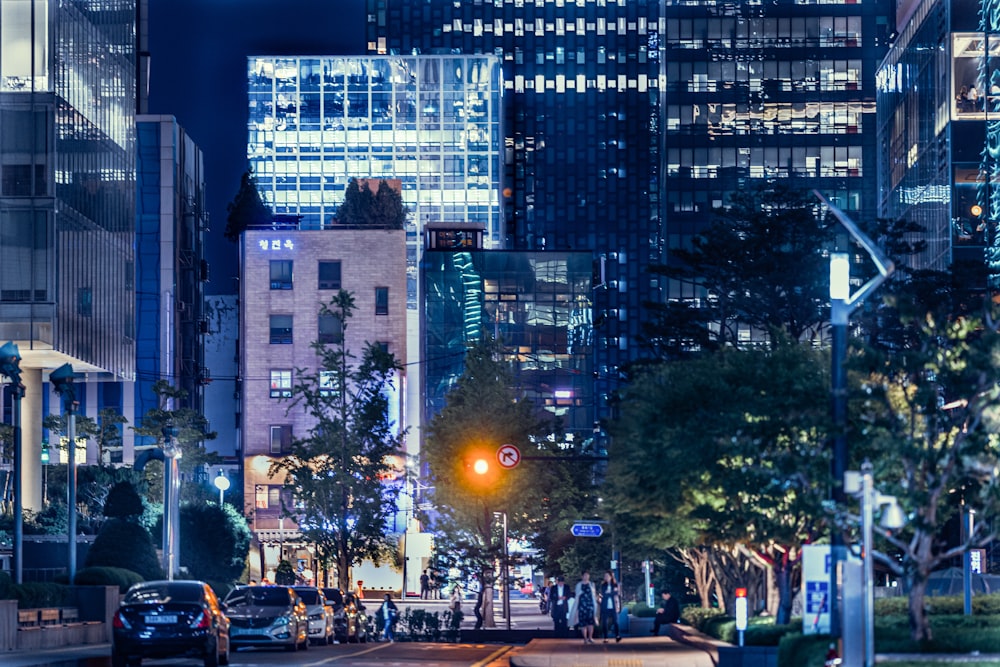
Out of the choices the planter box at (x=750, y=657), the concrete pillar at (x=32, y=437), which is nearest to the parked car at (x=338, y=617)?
the concrete pillar at (x=32, y=437)

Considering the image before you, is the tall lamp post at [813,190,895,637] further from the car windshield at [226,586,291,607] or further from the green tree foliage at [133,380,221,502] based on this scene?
the green tree foliage at [133,380,221,502]

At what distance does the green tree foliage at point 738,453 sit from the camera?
1332 inches

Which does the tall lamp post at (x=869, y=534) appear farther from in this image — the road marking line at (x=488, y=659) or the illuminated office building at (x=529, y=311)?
the illuminated office building at (x=529, y=311)

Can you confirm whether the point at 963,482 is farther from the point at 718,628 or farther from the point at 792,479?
the point at 718,628

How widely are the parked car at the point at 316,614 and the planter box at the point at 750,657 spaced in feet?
58.5

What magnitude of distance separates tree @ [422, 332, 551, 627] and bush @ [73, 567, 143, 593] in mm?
29550

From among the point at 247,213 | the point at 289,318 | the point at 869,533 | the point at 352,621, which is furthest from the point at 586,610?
the point at 247,213

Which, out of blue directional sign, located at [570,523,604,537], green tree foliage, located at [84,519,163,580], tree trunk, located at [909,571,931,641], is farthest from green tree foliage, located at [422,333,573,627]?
tree trunk, located at [909,571,931,641]

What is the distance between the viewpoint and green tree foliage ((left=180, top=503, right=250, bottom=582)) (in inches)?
2857

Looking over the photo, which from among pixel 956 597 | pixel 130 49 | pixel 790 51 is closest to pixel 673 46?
pixel 790 51

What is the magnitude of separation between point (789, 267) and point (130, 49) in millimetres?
31683

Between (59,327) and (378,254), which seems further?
(378,254)

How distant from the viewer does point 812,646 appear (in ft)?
92.5

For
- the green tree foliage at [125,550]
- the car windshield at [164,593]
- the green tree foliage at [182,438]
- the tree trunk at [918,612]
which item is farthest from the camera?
the green tree foliage at [182,438]
